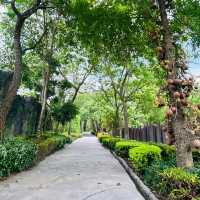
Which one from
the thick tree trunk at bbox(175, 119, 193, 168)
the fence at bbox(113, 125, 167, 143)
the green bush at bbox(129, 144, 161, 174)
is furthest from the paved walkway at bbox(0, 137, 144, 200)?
the fence at bbox(113, 125, 167, 143)

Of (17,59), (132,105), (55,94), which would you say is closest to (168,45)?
(17,59)

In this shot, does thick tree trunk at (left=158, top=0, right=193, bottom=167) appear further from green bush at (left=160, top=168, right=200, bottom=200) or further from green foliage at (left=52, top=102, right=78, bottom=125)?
green foliage at (left=52, top=102, right=78, bottom=125)

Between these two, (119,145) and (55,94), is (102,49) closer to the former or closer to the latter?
(119,145)

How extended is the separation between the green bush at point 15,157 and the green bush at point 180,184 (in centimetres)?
540

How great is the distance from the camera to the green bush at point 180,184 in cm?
609

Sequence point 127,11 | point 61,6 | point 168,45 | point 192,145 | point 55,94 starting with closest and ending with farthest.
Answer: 1. point 192,145
2. point 168,45
3. point 127,11
4. point 61,6
5. point 55,94

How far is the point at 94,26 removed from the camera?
9.89 m

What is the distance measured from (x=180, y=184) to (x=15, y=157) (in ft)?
21.5

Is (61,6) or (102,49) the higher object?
(61,6)

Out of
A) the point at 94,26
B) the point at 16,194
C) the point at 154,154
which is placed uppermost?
the point at 94,26

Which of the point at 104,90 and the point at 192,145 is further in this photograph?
the point at 104,90

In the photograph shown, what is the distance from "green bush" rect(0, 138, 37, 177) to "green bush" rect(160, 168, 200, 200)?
540cm

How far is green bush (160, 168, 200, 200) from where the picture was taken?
240 inches

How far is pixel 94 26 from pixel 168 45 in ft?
7.36
